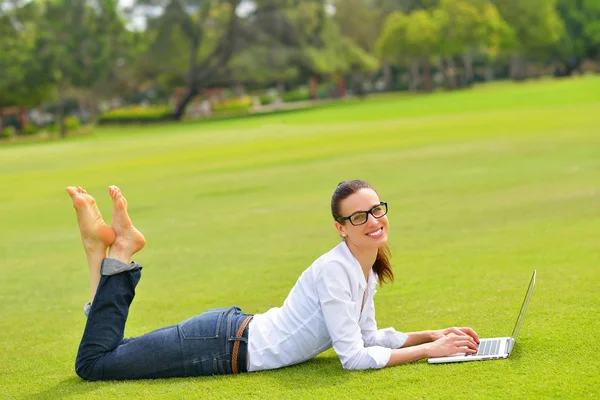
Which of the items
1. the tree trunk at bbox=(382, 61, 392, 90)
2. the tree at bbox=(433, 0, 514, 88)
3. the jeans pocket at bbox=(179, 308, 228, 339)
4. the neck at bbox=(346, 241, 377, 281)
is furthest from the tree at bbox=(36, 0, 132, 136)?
the neck at bbox=(346, 241, 377, 281)

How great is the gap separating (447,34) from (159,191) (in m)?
62.3

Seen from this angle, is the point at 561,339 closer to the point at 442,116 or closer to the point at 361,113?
the point at 442,116

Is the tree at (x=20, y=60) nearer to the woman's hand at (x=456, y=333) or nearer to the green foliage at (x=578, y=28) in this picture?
the green foliage at (x=578, y=28)

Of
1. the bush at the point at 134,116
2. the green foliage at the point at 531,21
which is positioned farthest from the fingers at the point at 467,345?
the green foliage at the point at 531,21

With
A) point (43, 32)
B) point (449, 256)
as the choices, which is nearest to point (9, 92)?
point (43, 32)

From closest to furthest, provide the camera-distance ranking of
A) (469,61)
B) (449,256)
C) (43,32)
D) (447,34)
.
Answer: (449,256), (43,32), (447,34), (469,61)

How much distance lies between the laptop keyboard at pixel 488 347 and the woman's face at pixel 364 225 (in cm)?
85

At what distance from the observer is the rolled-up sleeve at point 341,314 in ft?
16.4

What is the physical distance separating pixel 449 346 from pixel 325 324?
71 cm

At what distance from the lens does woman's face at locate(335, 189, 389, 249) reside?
5.11 m

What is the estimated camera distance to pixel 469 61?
309 feet

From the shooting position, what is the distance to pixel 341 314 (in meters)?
→ 5.01

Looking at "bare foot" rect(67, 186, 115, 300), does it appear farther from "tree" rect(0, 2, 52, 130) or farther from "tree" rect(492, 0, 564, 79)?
"tree" rect(492, 0, 564, 79)

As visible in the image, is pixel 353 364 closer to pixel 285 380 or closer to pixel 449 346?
pixel 285 380
